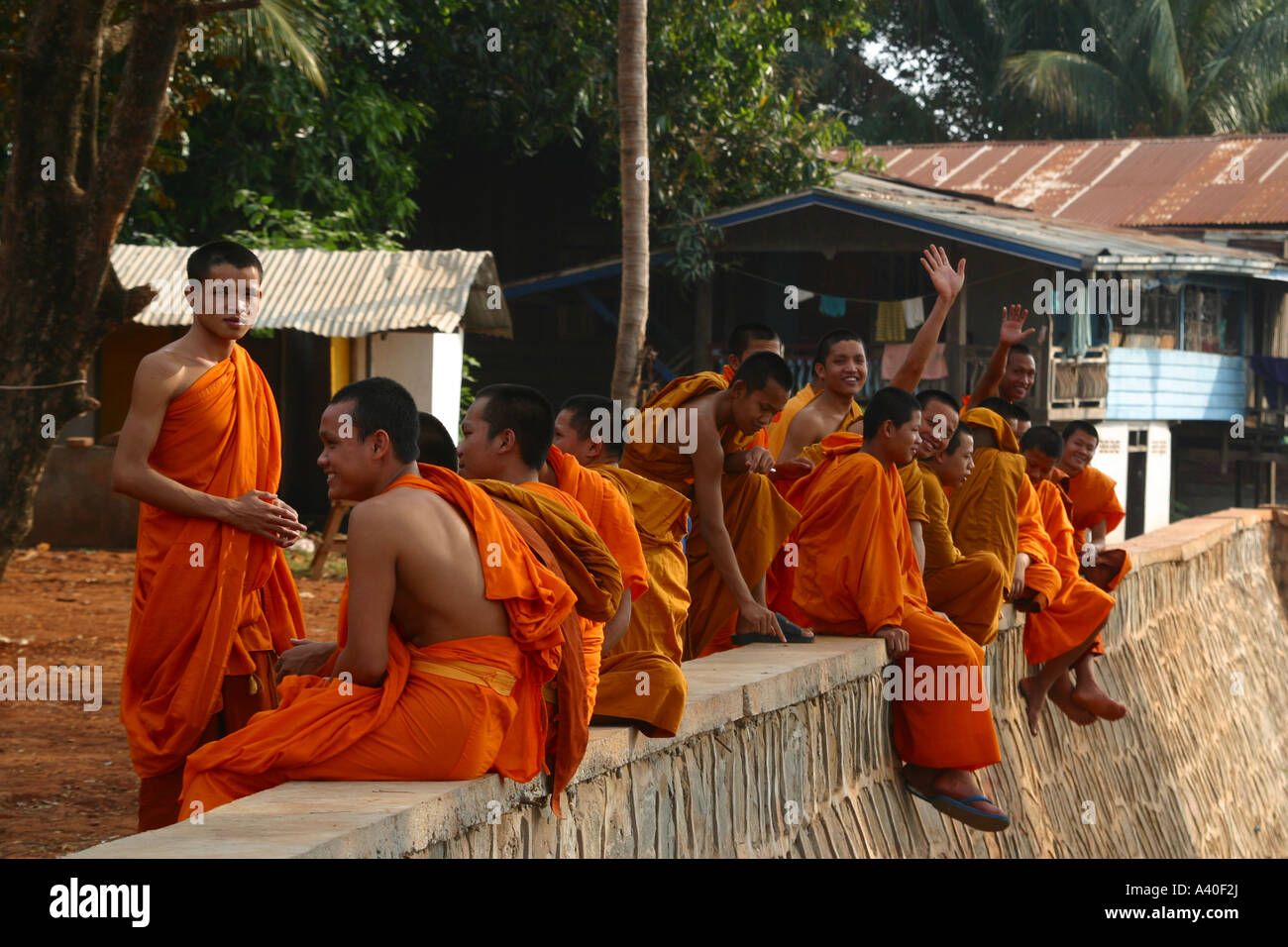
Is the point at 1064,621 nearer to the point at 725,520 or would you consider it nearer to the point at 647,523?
the point at 725,520

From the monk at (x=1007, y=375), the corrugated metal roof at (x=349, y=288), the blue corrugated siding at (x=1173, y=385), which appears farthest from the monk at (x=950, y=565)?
the blue corrugated siding at (x=1173, y=385)

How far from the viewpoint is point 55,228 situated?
693cm

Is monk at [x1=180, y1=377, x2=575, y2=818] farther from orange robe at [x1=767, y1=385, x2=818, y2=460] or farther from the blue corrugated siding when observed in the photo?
the blue corrugated siding

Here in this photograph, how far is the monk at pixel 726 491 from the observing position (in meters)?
5.39

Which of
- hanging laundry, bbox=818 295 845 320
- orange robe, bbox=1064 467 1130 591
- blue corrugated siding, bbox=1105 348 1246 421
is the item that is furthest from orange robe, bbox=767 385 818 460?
blue corrugated siding, bbox=1105 348 1246 421

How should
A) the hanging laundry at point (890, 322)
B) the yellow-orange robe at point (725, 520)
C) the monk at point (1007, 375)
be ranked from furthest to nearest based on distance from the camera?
the hanging laundry at point (890, 322), the monk at point (1007, 375), the yellow-orange robe at point (725, 520)

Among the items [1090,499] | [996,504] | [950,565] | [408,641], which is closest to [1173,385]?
[1090,499]

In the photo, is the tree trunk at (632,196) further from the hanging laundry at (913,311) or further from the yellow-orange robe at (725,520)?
the yellow-orange robe at (725,520)

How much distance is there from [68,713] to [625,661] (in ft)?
13.0

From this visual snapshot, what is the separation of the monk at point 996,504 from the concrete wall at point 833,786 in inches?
11.2

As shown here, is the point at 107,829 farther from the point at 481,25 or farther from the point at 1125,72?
the point at 1125,72

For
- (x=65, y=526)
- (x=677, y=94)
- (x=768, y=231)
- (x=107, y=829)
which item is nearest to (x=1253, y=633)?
(x=768, y=231)

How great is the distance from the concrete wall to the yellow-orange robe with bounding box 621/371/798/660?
40 cm

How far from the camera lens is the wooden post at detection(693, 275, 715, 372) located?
17359 mm
